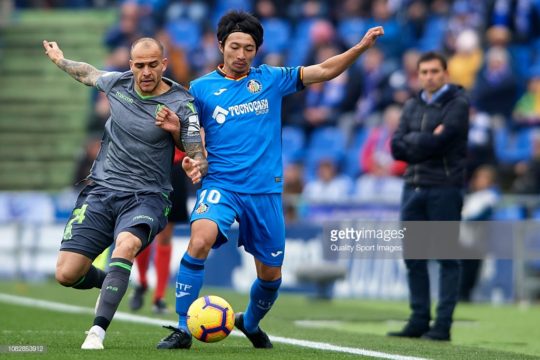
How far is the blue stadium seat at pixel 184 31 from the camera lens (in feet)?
88.3

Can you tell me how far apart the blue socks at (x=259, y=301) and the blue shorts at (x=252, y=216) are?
20 cm

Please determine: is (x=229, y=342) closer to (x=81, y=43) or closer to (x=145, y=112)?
(x=145, y=112)

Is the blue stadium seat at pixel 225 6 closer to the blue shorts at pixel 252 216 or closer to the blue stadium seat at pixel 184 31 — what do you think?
the blue stadium seat at pixel 184 31

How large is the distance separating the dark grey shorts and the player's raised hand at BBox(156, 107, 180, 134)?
1.70 feet

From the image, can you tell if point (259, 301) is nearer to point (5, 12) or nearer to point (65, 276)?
point (65, 276)

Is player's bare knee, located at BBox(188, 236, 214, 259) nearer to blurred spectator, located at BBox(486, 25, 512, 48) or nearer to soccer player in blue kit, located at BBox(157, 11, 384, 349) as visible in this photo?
soccer player in blue kit, located at BBox(157, 11, 384, 349)

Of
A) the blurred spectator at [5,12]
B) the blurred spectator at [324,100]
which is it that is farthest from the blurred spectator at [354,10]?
the blurred spectator at [5,12]

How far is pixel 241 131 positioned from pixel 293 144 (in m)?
13.4

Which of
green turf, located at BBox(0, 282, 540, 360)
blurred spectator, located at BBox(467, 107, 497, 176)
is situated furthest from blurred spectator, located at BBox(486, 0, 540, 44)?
green turf, located at BBox(0, 282, 540, 360)

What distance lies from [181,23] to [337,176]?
7.77m

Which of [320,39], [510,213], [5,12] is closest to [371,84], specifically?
[320,39]

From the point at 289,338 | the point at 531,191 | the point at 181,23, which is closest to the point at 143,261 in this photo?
the point at 289,338

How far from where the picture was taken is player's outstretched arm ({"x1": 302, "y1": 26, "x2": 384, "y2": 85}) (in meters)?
9.22

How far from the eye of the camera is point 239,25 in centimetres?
931
